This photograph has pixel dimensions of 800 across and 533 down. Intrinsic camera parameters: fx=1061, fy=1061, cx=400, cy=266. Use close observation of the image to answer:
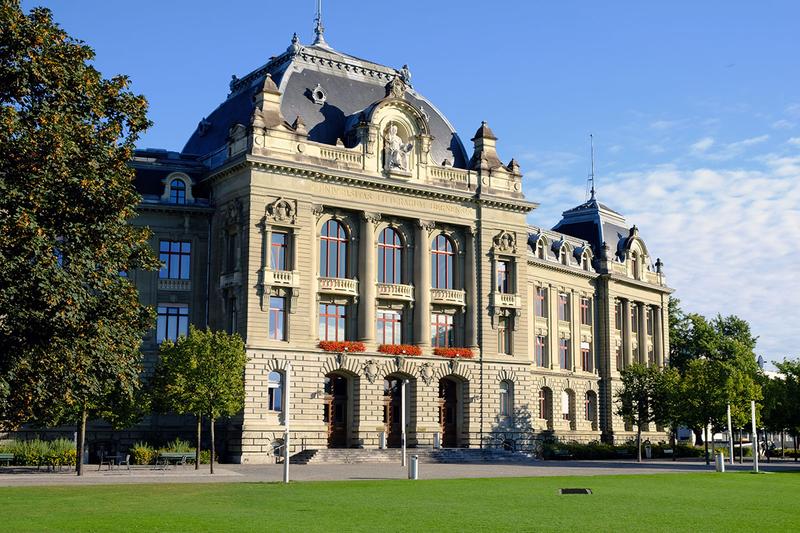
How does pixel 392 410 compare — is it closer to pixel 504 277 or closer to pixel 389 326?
pixel 389 326

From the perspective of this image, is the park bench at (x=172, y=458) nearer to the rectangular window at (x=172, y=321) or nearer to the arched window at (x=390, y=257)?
the rectangular window at (x=172, y=321)

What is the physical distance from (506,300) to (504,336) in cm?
275

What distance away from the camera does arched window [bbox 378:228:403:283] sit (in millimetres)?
72500

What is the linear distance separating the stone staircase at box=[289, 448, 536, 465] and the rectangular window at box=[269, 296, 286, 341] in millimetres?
7427

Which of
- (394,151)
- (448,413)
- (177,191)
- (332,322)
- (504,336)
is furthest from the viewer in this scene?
(504,336)

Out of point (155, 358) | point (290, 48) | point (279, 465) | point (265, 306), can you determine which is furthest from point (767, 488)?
point (290, 48)

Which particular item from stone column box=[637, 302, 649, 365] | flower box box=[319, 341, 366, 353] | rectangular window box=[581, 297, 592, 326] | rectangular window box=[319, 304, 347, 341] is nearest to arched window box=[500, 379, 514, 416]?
flower box box=[319, 341, 366, 353]

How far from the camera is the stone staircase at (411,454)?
63875 millimetres

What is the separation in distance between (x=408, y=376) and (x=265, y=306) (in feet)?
39.1

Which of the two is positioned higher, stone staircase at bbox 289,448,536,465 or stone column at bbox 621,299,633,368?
stone column at bbox 621,299,633,368

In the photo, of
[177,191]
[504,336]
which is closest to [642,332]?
[504,336]

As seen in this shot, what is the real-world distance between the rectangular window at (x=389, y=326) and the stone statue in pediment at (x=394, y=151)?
9816 millimetres

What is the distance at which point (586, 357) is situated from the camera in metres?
97.6

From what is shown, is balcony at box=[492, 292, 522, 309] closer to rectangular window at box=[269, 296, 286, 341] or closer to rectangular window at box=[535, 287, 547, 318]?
rectangular window at box=[535, 287, 547, 318]
